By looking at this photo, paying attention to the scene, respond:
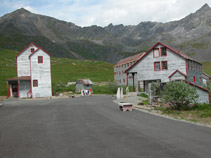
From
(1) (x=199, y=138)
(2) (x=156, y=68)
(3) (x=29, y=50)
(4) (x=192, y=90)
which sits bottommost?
(1) (x=199, y=138)

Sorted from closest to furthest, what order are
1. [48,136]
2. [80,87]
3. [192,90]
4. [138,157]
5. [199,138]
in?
1. [138,157]
2. [199,138]
3. [48,136]
4. [192,90]
5. [80,87]

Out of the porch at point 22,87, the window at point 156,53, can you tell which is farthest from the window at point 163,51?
the porch at point 22,87

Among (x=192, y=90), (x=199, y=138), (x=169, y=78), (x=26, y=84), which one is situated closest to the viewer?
(x=199, y=138)

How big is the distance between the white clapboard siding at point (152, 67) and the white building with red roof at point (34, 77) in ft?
51.9

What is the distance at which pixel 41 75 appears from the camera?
43.0 meters

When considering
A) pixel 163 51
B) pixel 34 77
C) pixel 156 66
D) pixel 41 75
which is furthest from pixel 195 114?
pixel 34 77

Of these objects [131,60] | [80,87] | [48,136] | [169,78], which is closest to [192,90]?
[48,136]

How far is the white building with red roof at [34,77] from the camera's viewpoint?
1671 inches

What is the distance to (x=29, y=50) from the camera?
147 feet

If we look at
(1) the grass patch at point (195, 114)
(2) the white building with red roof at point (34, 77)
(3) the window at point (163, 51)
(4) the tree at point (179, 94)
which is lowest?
(1) the grass patch at point (195, 114)

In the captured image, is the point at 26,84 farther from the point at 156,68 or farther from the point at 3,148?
the point at 3,148

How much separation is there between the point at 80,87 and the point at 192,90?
1660 inches

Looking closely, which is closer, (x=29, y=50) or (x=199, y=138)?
(x=199, y=138)

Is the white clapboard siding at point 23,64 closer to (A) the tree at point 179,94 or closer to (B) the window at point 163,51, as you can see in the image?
(B) the window at point 163,51
